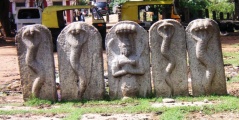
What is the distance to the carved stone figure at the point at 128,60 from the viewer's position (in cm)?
791

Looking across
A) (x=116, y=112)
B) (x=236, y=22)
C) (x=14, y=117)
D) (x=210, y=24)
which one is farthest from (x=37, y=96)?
(x=236, y=22)

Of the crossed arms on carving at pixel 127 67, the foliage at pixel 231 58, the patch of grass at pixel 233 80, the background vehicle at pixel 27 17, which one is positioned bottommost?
the foliage at pixel 231 58

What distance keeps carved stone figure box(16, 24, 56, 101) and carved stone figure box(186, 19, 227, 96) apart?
7.36ft

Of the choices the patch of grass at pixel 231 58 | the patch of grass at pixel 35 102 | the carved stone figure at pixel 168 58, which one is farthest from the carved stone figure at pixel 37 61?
the patch of grass at pixel 231 58

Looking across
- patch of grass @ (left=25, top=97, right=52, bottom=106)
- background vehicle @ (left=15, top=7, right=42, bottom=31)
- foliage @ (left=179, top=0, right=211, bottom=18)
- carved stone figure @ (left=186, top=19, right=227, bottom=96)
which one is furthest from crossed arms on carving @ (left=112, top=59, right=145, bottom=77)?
foliage @ (left=179, top=0, right=211, bottom=18)

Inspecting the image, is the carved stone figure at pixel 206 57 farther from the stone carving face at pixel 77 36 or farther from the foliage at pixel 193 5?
the foliage at pixel 193 5

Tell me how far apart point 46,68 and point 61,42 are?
480 mm

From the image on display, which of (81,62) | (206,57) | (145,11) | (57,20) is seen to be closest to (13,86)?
(81,62)

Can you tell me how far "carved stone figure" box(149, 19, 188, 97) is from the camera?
7898mm

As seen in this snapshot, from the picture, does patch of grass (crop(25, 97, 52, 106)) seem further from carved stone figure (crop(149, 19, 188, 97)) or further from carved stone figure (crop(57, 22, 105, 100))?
carved stone figure (crop(149, 19, 188, 97))

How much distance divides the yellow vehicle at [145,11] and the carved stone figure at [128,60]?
13.4 meters

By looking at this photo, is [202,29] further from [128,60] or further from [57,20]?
[57,20]

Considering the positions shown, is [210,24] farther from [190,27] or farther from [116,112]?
[116,112]

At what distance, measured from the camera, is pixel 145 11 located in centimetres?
2320
